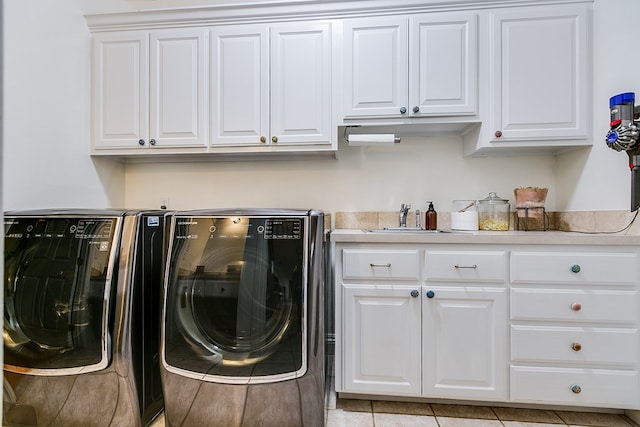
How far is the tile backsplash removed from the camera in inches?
67.4

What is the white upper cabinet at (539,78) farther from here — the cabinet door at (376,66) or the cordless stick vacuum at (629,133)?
the cabinet door at (376,66)

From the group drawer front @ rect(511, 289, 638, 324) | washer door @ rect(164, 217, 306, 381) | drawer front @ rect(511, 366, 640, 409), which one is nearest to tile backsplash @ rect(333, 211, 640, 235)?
drawer front @ rect(511, 289, 638, 324)

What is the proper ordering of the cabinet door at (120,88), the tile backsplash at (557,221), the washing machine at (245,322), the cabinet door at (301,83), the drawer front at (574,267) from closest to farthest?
the washing machine at (245,322), the drawer front at (574,267), the tile backsplash at (557,221), the cabinet door at (301,83), the cabinet door at (120,88)

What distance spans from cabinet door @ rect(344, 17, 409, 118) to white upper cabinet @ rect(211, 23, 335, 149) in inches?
5.1

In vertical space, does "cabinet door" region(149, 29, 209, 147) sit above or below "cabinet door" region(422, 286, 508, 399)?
above

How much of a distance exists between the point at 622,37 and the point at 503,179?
90 centimetres

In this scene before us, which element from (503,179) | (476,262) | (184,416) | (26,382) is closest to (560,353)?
(476,262)

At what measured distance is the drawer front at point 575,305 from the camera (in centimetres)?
161

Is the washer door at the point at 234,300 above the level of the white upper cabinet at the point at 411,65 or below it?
below

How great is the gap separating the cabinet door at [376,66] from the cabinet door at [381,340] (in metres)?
1.04

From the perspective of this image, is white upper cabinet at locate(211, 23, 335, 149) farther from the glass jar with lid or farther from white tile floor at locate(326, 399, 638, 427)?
white tile floor at locate(326, 399, 638, 427)

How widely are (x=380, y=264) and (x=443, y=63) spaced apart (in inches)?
47.4

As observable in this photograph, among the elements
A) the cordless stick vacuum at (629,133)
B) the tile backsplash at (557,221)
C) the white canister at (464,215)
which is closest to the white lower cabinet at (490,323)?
the tile backsplash at (557,221)

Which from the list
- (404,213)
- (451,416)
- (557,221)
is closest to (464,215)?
(404,213)
